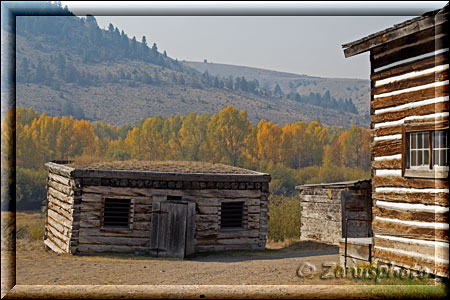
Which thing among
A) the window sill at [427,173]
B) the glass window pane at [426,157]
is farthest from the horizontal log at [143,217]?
the glass window pane at [426,157]

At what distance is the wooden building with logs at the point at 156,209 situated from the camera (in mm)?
14992

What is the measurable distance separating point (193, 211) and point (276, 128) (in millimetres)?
54118

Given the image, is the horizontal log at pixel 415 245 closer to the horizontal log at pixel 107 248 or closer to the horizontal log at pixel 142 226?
the horizontal log at pixel 142 226

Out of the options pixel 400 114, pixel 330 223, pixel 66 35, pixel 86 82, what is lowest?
pixel 330 223

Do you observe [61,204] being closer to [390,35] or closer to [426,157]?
[390,35]

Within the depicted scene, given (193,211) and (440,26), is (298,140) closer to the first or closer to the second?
(193,211)

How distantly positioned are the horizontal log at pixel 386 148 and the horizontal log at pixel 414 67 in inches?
51.0

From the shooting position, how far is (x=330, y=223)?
18109 millimetres

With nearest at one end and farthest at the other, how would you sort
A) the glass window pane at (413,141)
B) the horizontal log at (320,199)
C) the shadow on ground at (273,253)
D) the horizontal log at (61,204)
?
the glass window pane at (413,141) < the shadow on ground at (273,253) < the horizontal log at (61,204) < the horizontal log at (320,199)

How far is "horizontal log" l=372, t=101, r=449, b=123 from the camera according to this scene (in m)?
8.24

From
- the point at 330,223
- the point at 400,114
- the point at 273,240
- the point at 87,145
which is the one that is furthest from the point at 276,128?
the point at 400,114

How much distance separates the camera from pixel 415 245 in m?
8.66

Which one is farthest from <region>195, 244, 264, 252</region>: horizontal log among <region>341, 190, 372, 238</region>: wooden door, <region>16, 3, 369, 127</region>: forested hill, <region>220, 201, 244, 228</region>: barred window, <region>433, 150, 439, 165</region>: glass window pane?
<region>16, 3, 369, 127</region>: forested hill

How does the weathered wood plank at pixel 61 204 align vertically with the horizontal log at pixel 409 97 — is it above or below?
below
